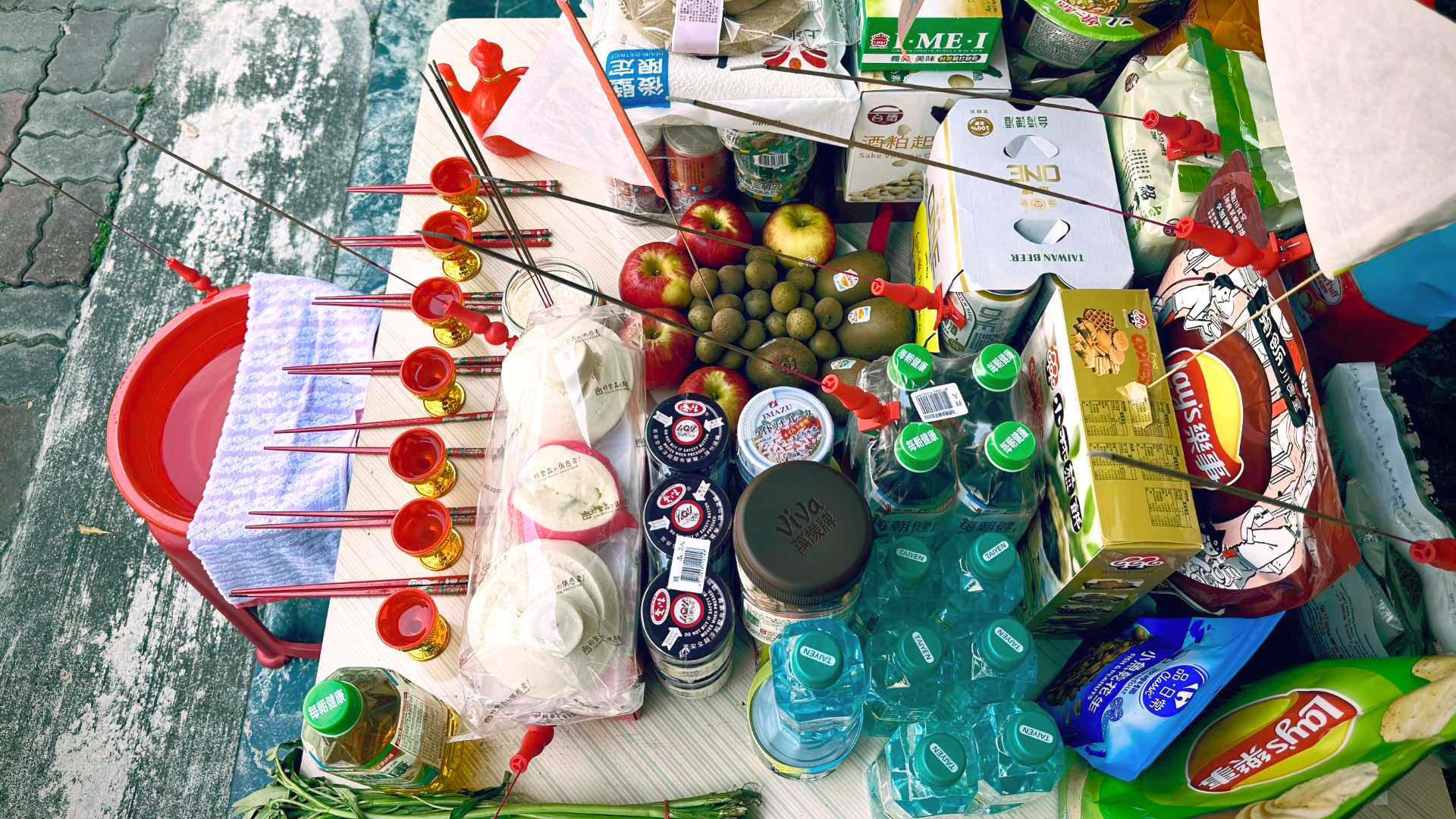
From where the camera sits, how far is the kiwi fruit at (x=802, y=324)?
1111 mm

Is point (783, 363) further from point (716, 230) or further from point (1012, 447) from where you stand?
point (1012, 447)

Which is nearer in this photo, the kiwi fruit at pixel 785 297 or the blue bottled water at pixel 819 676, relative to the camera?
→ the blue bottled water at pixel 819 676

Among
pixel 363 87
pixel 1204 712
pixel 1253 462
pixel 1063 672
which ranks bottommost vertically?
pixel 363 87

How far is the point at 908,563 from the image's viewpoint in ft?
2.60

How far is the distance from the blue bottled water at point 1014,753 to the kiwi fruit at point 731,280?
0.68 meters

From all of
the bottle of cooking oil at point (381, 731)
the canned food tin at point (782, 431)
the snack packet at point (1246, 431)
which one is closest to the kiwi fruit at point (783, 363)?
the canned food tin at point (782, 431)

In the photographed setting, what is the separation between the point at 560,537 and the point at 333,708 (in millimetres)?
291

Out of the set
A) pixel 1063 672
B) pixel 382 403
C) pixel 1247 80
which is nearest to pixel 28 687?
pixel 382 403

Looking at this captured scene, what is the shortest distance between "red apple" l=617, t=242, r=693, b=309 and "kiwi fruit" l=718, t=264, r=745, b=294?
5 cm

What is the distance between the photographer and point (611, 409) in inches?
39.4

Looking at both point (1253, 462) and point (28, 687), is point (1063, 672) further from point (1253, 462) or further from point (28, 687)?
point (28, 687)

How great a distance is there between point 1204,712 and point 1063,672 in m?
0.17

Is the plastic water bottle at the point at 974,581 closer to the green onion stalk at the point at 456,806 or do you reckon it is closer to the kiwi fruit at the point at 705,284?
the green onion stalk at the point at 456,806

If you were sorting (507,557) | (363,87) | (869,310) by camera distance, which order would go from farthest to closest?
1. (363,87)
2. (869,310)
3. (507,557)
